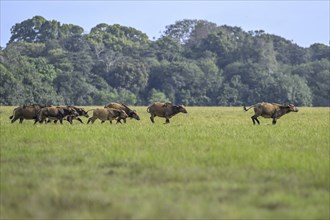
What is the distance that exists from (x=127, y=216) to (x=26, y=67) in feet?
188

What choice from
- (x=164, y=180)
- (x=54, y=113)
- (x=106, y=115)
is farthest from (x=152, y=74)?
(x=164, y=180)

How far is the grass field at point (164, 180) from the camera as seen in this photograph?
687cm

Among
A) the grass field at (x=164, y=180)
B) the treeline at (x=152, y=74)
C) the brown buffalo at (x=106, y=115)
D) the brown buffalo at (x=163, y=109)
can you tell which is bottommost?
the grass field at (x=164, y=180)

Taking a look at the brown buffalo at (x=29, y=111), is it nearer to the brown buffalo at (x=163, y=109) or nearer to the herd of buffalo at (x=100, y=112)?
the herd of buffalo at (x=100, y=112)

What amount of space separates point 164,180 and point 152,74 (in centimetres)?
7271

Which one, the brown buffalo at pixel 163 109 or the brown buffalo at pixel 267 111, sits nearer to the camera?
the brown buffalo at pixel 267 111

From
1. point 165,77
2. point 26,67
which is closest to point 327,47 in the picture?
point 165,77

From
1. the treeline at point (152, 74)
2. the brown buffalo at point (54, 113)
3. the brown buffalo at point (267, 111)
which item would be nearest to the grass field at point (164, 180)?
the brown buffalo at point (54, 113)

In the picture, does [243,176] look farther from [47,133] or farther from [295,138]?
[47,133]

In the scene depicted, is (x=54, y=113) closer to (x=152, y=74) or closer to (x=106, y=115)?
(x=106, y=115)

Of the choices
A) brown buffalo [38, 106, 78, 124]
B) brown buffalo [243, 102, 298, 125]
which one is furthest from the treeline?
brown buffalo [243, 102, 298, 125]

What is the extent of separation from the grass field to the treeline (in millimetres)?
48136

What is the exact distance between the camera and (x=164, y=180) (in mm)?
8312

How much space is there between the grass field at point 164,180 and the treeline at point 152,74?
48.1m
